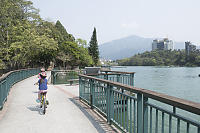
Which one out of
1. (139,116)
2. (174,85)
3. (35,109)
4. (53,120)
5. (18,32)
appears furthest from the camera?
(174,85)

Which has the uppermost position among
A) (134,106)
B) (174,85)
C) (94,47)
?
(94,47)

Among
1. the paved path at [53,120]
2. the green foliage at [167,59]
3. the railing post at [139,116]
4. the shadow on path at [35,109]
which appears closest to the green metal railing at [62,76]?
the shadow on path at [35,109]

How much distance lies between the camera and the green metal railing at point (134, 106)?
89.2 inches

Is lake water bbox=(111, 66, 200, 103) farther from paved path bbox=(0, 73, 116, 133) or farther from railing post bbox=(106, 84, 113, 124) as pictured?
railing post bbox=(106, 84, 113, 124)

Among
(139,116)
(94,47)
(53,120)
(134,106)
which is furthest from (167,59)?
(139,116)

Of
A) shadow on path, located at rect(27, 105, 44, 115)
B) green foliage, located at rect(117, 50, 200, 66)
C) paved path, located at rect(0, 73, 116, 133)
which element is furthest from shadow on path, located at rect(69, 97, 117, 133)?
green foliage, located at rect(117, 50, 200, 66)

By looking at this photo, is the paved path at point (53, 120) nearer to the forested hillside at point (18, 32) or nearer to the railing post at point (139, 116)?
the railing post at point (139, 116)

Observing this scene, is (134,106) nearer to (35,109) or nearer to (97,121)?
(97,121)

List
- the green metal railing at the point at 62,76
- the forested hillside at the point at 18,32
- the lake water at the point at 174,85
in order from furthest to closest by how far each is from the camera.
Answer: the forested hillside at the point at 18,32, the lake water at the point at 174,85, the green metal railing at the point at 62,76

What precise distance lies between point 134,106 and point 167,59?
16223 centimetres

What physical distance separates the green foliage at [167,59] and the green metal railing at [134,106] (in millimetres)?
139697

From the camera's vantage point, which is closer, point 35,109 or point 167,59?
point 35,109

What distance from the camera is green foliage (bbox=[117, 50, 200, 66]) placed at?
132 metres

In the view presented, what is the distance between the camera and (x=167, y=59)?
15475cm
